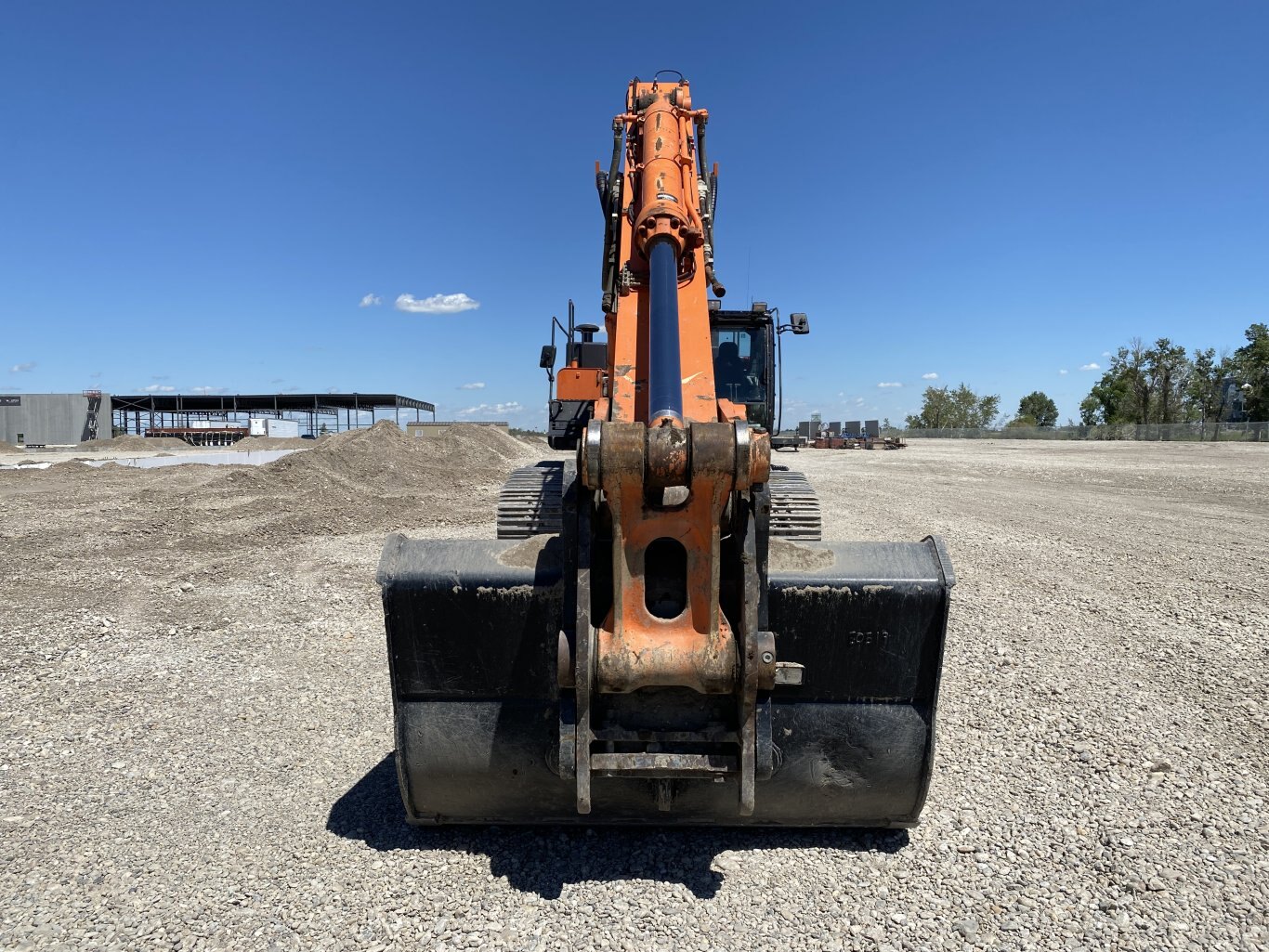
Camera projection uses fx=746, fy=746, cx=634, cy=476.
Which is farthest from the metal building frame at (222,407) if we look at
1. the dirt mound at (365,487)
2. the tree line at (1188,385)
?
the tree line at (1188,385)

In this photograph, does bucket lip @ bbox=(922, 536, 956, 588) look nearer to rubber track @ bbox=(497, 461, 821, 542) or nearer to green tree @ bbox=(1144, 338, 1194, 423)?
rubber track @ bbox=(497, 461, 821, 542)

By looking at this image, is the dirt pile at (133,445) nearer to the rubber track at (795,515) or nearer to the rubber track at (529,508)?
the rubber track at (529,508)

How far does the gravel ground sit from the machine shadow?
1 cm

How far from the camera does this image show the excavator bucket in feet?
8.68

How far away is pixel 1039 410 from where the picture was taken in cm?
8581

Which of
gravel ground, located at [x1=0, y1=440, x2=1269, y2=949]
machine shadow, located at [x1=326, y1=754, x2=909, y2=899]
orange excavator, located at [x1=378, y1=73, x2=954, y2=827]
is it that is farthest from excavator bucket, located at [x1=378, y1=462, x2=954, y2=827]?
gravel ground, located at [x1=0, y1=440, x2=1269, y2=949]

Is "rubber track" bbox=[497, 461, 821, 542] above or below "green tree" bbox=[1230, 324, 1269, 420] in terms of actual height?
below

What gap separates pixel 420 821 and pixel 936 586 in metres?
2.13

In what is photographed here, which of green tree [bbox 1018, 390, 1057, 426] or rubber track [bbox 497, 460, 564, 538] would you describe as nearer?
rubber track [bbox 497, 460, 564, 538]

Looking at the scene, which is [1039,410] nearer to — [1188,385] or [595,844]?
[1188,385]

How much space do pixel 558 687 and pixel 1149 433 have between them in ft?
174

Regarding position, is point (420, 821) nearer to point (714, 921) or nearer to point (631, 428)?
point (714, 921)

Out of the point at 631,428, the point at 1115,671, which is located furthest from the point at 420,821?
the point at 1115,671

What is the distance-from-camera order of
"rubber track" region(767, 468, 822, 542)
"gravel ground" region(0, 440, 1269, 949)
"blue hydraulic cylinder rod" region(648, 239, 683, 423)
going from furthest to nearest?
"rubber track" region(767, 468, 822, 542)
"blue hydraulic cylinder rod" region(648, 239, 683, 423)
"gravel ground" region(0, 440, 1269, 949)
